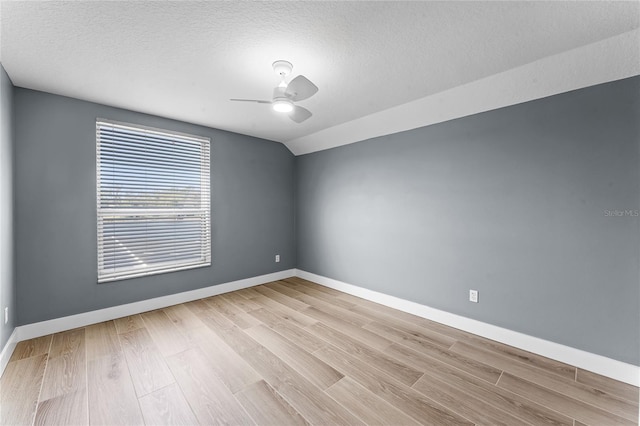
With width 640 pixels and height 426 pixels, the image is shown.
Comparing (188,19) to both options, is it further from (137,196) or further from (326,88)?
(137,196)

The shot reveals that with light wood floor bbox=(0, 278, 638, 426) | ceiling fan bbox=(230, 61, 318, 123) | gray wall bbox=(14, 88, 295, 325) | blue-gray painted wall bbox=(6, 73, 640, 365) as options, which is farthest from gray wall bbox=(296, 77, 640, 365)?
gray wall bbox=(14, 88, 295, 325)

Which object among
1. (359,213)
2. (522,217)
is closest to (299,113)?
(359,213)

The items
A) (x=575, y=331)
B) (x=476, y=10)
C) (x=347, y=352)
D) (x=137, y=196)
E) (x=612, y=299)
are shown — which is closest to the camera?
(x=476, y=10)

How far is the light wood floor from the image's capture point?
5.36ft

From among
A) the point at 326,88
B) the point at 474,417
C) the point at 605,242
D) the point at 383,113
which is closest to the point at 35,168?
the point at 326,88

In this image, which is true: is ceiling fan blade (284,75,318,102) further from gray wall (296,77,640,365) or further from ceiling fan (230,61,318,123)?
gray wall (296,77,640,365)

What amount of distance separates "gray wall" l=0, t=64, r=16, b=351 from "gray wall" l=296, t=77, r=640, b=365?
3675mm

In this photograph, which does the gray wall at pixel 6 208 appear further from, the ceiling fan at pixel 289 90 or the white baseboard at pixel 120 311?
the ceiling fan at pixel 289 90

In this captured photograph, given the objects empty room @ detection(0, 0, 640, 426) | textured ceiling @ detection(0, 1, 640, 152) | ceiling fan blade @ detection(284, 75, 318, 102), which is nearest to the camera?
textured ceiling @ detection(0, 1, 640, 152)

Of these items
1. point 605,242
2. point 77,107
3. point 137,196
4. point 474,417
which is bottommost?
point 474,417

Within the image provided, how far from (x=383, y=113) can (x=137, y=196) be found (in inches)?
126

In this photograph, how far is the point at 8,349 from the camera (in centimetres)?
223

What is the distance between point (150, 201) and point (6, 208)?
1181 millimetres

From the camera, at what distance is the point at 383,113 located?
321cm
